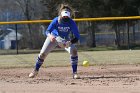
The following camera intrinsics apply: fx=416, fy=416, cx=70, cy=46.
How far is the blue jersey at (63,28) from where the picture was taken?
966 centimetres

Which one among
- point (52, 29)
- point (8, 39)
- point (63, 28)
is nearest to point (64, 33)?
point (63, 28)

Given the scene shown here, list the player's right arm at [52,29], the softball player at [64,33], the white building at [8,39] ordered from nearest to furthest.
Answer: the softball player at [64,33], the player's right arm at [52,29], the white building at [8,39]

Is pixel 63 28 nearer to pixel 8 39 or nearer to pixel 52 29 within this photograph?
pixel 52 29

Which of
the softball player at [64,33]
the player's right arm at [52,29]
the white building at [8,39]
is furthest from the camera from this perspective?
the white building at [8,39]

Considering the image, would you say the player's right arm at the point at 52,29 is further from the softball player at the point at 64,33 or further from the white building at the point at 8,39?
the white building at the point at 8,39

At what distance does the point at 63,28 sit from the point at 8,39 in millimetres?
15375

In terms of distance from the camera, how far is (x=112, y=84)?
27.8 ft

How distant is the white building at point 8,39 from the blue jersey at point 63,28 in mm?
13659

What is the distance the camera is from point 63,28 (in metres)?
9.78

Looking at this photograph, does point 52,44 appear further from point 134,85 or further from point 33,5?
point 33,5

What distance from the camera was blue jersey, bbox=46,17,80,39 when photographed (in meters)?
9.66

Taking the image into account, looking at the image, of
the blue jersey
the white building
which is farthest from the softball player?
the white building

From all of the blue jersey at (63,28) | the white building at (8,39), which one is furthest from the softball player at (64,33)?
the white building at (8,39)

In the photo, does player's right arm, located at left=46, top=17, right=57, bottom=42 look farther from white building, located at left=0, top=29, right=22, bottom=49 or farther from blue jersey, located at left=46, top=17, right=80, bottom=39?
white building, located at left=0, top=29, right=22, bottom=49
